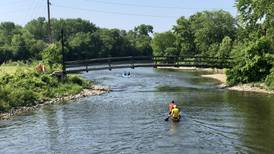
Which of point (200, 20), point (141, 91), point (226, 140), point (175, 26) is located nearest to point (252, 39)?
point (141, 91)

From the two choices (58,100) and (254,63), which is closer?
(58,100)

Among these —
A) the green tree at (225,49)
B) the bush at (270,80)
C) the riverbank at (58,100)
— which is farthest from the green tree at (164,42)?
the bush at (270,80)

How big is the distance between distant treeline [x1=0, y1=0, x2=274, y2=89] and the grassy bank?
11.5 meters

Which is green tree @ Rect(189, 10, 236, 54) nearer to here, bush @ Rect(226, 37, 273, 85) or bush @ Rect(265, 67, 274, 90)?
bush @ Rect(226, 37, 273, 85)

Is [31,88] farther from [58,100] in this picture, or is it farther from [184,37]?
[184,37]

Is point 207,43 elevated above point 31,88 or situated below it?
above

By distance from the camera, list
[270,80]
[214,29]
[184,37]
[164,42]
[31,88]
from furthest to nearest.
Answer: [164,42], [184,37], [214,29], [270,80], [31,88]

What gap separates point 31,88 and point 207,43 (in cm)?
9403

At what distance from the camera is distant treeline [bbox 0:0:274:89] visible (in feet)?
228

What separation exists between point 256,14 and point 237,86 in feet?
40.7

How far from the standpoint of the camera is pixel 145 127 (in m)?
39.6

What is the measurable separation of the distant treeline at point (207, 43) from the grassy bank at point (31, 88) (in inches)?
451

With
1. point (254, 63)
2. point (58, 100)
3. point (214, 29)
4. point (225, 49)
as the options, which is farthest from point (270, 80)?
point (214, 29)

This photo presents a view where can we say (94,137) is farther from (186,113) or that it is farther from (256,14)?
(256,14)
